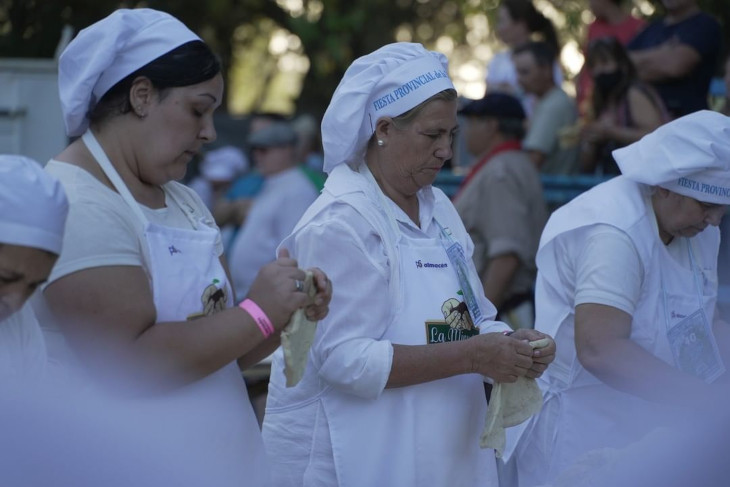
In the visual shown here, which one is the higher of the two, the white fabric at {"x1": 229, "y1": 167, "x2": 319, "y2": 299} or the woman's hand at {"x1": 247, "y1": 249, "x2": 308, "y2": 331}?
the woman's hand at {"x1": 247, "y1": 249, "x2": 308, "y2": 331}

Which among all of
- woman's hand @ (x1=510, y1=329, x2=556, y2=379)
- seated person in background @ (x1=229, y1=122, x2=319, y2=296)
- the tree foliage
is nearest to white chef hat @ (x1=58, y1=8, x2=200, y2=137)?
woman's hand @ (x1=510, y1=329, x2=556, y2=379)

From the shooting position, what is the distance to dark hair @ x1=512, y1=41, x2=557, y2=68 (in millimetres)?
6543

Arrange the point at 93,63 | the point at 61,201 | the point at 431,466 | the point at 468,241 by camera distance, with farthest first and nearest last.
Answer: the point at 468,241
the point at 431,466
the point at 93,63
the point at 61,201

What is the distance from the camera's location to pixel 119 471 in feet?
5.74

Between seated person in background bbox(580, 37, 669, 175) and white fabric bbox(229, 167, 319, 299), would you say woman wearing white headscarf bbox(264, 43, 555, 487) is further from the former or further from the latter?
white fabric bbox(229, 167, 319, 299)

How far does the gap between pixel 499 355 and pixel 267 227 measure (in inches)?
168

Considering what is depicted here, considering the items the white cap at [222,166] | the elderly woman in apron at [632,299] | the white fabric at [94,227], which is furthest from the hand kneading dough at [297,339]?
the white cap at [222,166]

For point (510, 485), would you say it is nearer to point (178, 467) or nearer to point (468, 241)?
point (468, 241)

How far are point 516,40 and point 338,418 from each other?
4.62 m

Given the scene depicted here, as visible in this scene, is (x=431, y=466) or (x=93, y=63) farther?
(x=431, y=466)

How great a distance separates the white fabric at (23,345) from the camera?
224cm

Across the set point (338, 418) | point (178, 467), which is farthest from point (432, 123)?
point (178, 467)

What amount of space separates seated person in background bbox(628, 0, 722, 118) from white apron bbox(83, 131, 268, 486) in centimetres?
404

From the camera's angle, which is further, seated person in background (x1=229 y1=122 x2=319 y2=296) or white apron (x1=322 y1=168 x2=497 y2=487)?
seated person in background (x1=229 y1=122 x2=319 y2=296)
